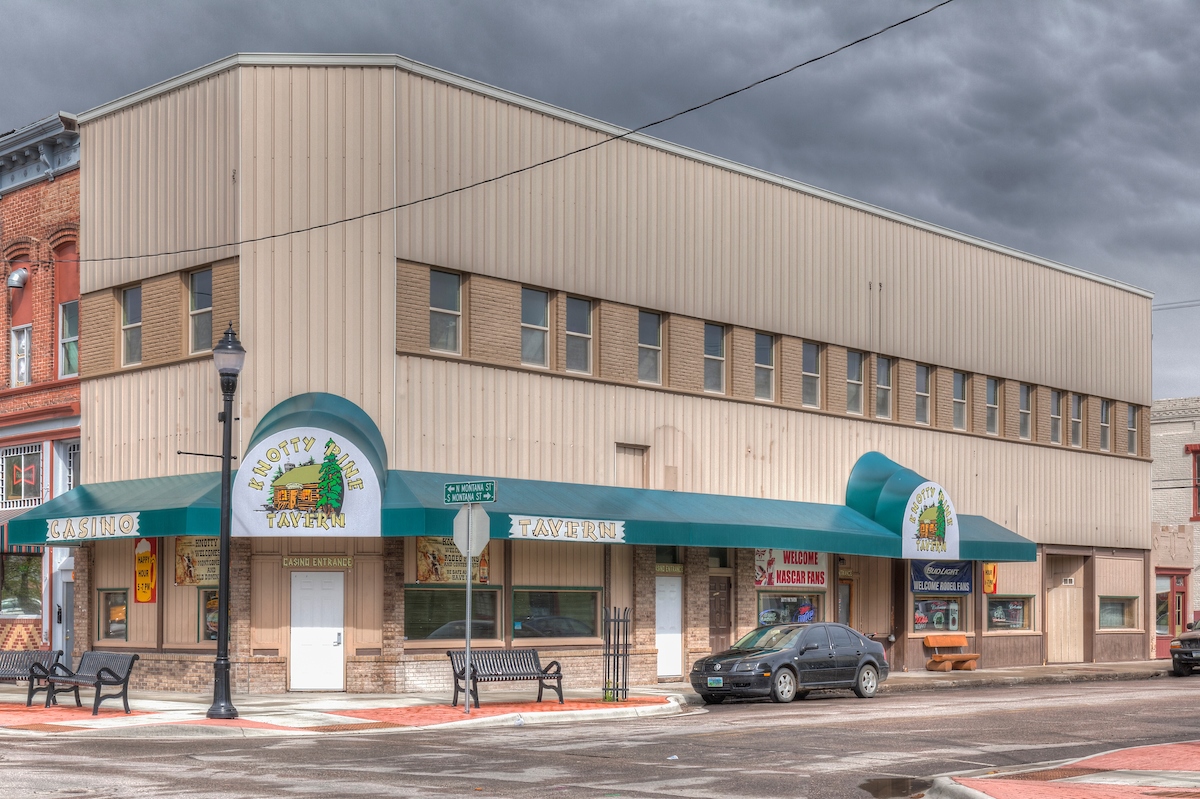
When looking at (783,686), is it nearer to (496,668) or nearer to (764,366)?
(496,668)

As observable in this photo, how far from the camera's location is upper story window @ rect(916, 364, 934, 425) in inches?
1438

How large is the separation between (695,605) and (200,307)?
11.6 meters

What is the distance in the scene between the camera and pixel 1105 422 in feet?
142

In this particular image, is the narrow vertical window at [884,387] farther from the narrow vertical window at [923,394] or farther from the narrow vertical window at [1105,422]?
the narrow vertical window at [1105,422]

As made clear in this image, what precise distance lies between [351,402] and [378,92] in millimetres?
5490

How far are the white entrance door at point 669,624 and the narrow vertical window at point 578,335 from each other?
463cm

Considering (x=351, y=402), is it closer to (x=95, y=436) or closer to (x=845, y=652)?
(x=95, y=436)

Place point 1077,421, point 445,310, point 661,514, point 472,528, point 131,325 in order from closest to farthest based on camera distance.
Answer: point 472,528 < point 445,310 < point 131,325 < point 661,514 < point 1077,421

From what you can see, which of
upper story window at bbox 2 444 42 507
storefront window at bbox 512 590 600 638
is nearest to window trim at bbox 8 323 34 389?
upper story window at bbox 2 444 42 507

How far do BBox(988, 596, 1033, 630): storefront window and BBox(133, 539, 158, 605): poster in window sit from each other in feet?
72.3

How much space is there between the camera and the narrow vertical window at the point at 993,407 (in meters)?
38.8

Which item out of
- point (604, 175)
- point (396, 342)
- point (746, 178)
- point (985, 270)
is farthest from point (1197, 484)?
point (396, 342)

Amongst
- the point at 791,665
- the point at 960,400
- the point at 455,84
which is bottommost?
the point at 791,665

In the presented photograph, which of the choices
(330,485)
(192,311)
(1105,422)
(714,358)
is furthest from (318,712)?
(1105,422)
